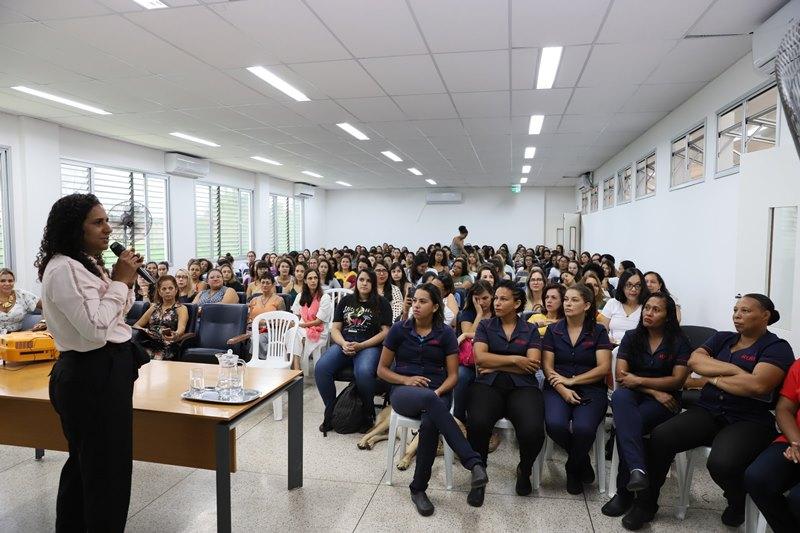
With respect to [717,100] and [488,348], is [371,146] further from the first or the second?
[488,348]

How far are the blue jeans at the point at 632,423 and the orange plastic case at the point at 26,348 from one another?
125 inches

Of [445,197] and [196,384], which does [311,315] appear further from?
[445,197]

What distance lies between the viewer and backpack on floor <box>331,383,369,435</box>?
3.51 m

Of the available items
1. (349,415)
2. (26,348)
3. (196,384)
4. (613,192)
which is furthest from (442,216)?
(196,384)

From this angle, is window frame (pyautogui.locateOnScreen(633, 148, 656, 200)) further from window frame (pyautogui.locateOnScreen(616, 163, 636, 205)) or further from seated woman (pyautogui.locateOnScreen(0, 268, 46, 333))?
seated woman (pyautogui.locateOnScreen(0, 268, 46, 333))

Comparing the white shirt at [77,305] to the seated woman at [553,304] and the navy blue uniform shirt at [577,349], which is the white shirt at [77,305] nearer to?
the navy blue uniform shirt at [577,349]

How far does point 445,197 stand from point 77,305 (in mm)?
14275

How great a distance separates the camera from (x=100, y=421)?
1771 mm

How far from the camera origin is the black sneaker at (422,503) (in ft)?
8.18

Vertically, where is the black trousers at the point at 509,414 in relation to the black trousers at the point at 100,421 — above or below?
below

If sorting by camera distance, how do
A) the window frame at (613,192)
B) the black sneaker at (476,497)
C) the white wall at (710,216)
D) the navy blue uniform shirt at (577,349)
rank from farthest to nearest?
the window frame at (613,192), the white wall at (710,216), the navy blue uniform shirt at (577,349), the black sneaker at (476,497)

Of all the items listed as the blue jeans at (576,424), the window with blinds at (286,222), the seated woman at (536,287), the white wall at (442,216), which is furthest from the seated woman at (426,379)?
the white wall at (442,216)

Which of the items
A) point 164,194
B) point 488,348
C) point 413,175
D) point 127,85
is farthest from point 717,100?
point 164,194

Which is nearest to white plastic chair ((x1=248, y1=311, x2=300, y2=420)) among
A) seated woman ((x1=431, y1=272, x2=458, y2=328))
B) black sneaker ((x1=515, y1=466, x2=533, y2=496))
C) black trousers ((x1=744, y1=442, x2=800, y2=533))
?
seated woman ((x1=431, y1=272, x2=458, y2=328))
